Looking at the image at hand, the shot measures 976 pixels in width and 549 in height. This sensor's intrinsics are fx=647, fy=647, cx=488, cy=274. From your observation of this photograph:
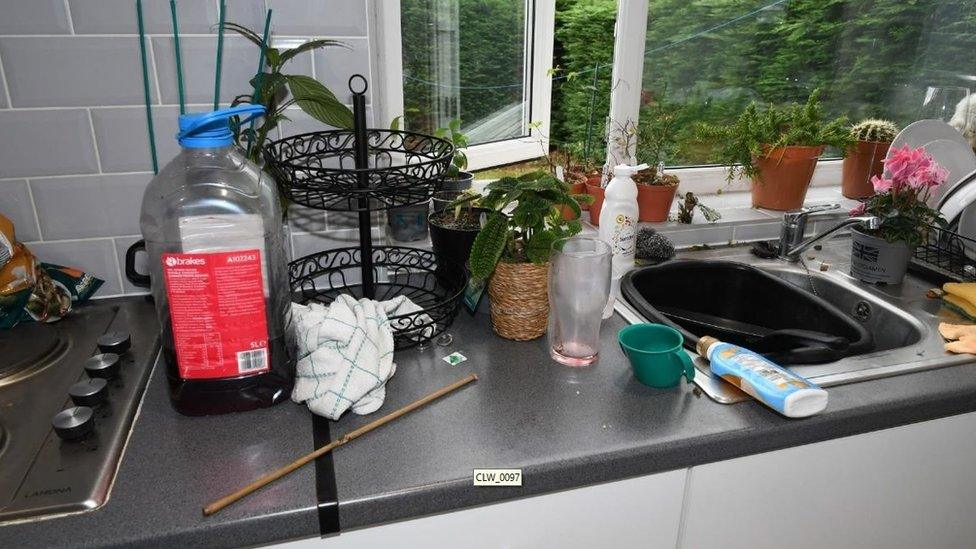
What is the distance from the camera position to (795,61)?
1822 millimetres

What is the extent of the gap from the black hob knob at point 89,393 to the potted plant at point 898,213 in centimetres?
140

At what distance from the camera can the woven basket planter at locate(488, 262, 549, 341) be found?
1.02 m

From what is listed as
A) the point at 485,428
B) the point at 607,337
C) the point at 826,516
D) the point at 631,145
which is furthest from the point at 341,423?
the point at 631,145

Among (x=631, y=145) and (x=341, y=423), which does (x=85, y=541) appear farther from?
(x=631, y=145)

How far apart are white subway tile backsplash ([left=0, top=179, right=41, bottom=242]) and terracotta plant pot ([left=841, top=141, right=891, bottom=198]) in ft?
6.17

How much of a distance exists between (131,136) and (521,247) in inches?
26.9

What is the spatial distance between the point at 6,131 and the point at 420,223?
27.7 inches

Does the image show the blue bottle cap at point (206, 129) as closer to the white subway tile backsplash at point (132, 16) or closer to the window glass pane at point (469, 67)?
the white subway tile backsplash at point (132, 16)

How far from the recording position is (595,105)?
66.3 inches

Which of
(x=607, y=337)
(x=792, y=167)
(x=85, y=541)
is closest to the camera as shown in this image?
(x=85, y=541)

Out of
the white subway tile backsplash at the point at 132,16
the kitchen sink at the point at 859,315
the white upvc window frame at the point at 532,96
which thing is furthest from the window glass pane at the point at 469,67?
the kitchen sink at the point at 859,315

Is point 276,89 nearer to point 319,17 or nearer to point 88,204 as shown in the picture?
point 319,17

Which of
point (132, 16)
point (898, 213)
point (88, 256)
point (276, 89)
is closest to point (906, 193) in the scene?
point (898, 213)

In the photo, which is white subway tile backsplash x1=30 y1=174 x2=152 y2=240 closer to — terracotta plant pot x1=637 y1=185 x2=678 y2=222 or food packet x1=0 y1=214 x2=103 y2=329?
food packet x1=0 y1=214 x2=103 y2=329
